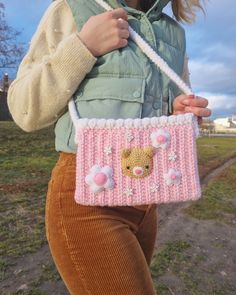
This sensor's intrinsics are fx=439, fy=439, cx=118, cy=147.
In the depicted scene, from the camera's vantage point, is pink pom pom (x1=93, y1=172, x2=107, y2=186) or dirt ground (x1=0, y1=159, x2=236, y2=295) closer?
pink pom pom (x1=93, y1=172, x2=107, y2=186)

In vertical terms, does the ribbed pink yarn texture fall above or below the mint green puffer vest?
below

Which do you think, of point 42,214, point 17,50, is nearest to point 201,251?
point 42,214

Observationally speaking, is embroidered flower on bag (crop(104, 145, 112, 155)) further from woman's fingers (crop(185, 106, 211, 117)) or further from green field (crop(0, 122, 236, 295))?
green field (crop(0, 122, 236, 295))

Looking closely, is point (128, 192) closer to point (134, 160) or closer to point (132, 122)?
point (134, 160)

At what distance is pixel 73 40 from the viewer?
172 centimetres

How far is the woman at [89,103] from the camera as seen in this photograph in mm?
1655

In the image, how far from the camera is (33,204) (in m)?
6.72

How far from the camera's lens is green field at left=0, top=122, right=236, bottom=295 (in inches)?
191

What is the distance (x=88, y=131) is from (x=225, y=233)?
18.0ft

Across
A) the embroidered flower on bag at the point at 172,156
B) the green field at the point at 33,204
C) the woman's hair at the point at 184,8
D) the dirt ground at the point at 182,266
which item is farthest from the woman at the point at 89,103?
the green field at the point at 33,204

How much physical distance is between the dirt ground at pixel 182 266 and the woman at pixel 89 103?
246 cm

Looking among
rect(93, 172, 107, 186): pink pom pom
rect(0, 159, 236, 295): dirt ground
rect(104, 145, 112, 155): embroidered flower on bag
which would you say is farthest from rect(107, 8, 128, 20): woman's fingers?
rect(0, 159, 236, 295): dirt ground

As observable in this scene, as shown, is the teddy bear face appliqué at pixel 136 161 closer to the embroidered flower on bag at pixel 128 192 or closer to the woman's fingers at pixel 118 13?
the embroidered flower on bag at pixel 128 192

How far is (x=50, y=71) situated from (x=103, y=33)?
26 centimetres
